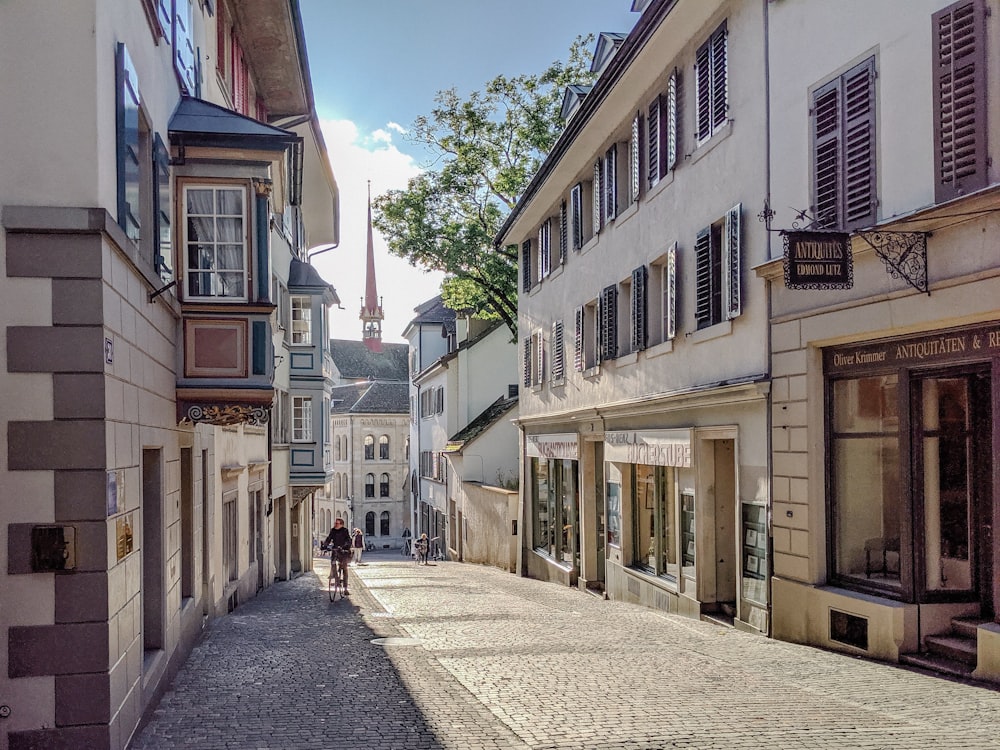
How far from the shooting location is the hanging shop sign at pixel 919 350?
9.38 metres

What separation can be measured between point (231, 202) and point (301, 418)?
16.9 m

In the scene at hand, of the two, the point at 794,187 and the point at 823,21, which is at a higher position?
the point at 823,21

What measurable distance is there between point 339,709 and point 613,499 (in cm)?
1209

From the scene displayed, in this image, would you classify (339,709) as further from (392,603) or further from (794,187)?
(392,603)

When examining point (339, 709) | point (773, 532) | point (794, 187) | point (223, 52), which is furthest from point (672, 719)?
point (223, 52)

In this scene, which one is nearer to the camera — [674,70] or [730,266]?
[730,266]

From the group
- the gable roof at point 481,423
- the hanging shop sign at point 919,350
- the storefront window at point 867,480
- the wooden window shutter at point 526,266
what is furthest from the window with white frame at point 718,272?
the gable roof at point 481,423

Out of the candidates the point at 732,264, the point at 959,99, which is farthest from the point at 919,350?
the point at 732,264

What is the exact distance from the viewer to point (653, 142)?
17.3 metres

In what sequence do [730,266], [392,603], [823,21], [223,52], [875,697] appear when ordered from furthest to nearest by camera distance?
[392,603] → [223,52] → [730,266] → [823,21] → [875,697]

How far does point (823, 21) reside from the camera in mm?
11492

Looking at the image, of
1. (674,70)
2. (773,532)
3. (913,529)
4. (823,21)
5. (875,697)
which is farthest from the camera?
(674,70)

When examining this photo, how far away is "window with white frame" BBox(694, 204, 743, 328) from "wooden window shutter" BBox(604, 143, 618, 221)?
190 inches

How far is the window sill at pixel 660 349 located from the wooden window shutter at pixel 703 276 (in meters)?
1.35
